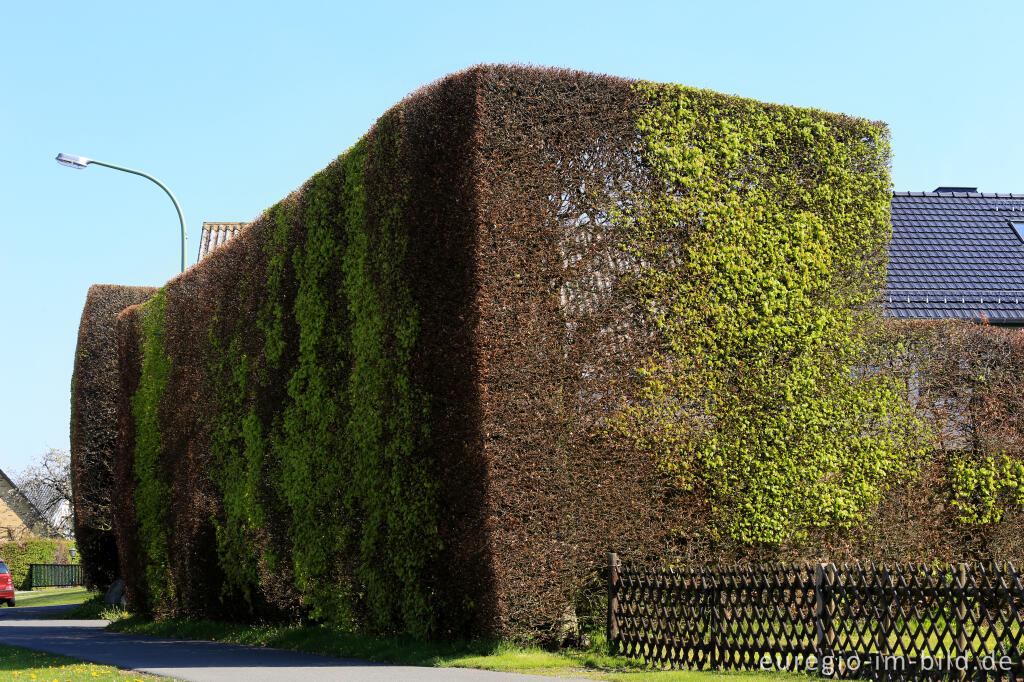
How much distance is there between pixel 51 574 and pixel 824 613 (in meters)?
46.8

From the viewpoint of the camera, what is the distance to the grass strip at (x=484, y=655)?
32.5 feet

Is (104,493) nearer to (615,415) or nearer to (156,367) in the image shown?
(156,367)

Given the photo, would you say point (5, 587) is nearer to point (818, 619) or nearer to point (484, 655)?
point (484, 655)

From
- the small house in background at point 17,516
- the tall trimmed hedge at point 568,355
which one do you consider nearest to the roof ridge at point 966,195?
the tall trimmed hedge at point 568,355

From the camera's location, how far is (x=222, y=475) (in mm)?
17500

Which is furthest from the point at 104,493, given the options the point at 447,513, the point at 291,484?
the point at 447,513

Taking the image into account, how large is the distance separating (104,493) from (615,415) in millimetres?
18439

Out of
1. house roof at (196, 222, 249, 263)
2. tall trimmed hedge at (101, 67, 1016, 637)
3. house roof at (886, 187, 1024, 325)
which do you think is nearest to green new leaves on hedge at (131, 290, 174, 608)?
tall trimmed hedge at (101, 67, 1016, 637)

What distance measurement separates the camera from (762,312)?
13.2 metres

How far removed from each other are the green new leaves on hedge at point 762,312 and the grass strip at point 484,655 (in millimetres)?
2581

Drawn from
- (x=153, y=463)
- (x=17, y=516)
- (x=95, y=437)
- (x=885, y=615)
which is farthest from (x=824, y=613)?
(x=17, y=516)

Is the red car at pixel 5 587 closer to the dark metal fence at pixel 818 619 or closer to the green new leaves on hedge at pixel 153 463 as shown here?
the green new leaves on hedge at pixel 153 463

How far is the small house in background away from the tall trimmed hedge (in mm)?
48250

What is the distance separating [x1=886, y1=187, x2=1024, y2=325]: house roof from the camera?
79.2ft
